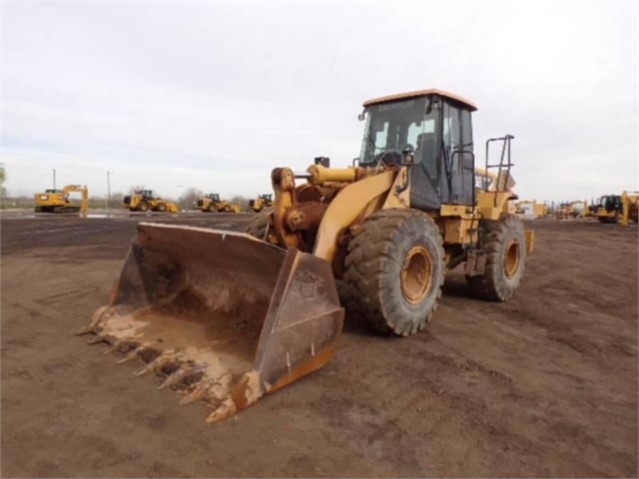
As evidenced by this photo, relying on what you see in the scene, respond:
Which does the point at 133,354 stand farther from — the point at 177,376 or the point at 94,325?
the point at 94,325

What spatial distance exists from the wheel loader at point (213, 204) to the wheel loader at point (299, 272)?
4322 cm

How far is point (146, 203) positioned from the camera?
42.4m

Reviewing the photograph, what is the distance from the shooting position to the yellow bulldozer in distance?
3325 centimetres

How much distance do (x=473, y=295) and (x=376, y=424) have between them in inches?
179

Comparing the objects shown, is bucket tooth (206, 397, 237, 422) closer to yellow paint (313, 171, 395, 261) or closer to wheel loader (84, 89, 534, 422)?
wheel loader (84, 89, 534, 422)

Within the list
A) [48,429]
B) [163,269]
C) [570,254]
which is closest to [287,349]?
[48,429]

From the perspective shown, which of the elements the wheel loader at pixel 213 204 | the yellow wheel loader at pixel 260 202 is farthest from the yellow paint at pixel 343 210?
the wheel loader at pixel 213 204

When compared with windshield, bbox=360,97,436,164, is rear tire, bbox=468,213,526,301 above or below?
below

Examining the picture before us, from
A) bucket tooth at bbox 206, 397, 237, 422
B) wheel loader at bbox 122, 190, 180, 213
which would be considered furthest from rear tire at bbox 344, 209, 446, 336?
wheel loader at bbox 122, 190, 180, 213

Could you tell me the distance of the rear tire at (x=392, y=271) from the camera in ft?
14.6

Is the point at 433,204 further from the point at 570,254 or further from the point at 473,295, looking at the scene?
the point at 570,254

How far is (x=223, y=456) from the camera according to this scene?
2836 millimetres

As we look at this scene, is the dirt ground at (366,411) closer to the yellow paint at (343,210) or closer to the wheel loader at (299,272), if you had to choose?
the wheel loader at (299,272)

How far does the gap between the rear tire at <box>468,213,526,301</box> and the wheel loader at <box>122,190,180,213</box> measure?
39001 millimetres
